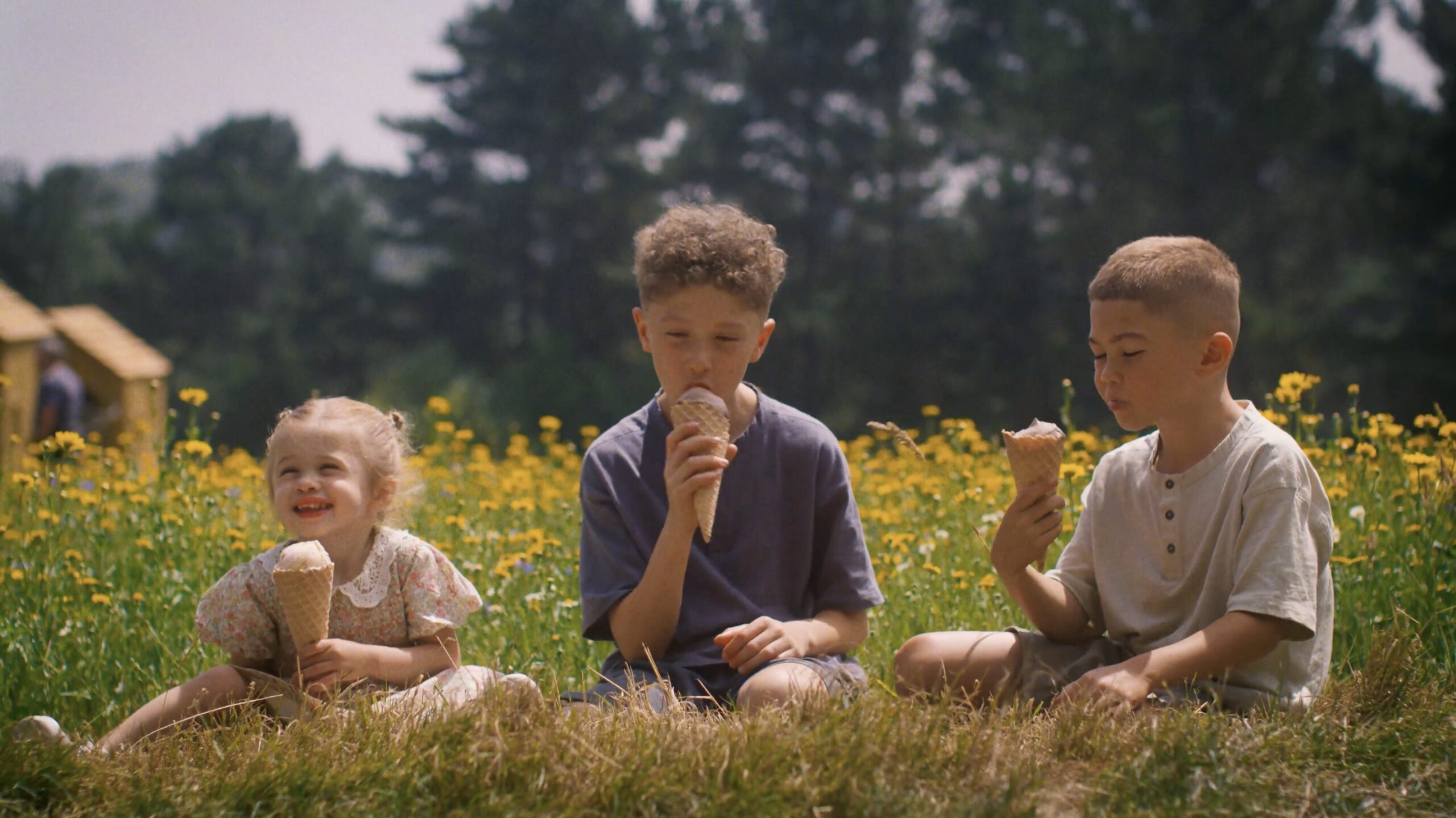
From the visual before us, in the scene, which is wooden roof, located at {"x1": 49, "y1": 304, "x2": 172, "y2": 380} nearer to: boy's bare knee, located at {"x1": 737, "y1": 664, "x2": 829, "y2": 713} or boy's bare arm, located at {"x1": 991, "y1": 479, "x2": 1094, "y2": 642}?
boy's bare knee, located at {"x1": 737, "y1": 664, "x2": 829, "y2": 713}

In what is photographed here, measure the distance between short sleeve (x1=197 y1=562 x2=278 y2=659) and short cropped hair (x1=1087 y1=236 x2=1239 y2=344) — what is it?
1.82 metres

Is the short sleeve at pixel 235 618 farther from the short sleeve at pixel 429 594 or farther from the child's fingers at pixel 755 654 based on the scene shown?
the child's fingers at pixel 755 654

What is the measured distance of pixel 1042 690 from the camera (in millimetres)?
2846

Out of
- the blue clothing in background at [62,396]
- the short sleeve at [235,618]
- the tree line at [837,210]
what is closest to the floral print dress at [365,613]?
the short sleeve at [235,618]

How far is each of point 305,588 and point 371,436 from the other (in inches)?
17.4

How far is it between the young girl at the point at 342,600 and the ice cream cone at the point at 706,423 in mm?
593

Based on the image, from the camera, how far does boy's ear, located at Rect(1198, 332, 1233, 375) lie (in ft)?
8.75

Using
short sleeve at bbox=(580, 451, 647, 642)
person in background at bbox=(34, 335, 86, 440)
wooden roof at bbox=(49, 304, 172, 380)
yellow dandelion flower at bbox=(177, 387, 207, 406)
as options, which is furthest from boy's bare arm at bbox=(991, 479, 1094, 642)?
person in background at bbox=(34, 335, 86, 440)

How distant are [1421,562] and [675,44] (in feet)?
75.7

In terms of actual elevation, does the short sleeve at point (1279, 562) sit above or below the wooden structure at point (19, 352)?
below

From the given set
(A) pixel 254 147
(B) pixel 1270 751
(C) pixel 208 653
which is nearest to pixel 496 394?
(A) pixel 254 147

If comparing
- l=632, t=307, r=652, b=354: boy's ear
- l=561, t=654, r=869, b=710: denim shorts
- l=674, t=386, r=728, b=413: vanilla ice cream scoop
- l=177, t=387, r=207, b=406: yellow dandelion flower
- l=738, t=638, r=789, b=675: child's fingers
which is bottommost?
l=561, t=654, r=869, b=710: denim shorts

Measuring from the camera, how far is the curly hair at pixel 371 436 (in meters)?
2.84

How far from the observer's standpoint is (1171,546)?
272 cm
